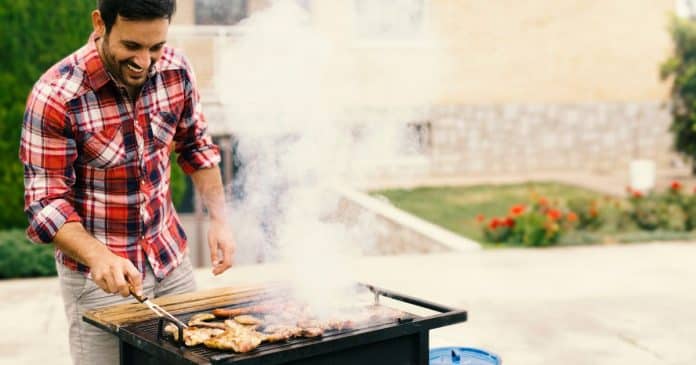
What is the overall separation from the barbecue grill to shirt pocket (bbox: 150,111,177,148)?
51 centimetres

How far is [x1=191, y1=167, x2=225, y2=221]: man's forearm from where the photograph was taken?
3.03 meters

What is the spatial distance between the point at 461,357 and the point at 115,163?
1.46 meters

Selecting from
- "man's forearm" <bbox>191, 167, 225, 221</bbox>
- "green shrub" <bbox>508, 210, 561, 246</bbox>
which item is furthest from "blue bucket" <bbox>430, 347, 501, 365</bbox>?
"green shrub" <bbox>508, 210, 561, 246</bbox>

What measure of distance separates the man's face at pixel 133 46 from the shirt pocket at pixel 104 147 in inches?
6.7

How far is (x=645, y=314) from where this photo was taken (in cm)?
543

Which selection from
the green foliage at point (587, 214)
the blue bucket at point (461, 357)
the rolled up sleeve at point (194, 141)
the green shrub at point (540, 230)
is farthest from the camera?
the green foliage at point (587, 214)

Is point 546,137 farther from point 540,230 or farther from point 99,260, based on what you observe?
point 99,260

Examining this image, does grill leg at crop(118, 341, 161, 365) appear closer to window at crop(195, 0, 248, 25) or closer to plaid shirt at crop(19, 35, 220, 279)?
plaid shirt at crop(19, 35, 220, 279)

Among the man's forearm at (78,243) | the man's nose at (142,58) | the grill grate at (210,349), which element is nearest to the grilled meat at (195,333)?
the grill grate at (210,349)

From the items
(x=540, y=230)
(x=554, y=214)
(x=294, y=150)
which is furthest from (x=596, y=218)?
(x=294, y=150)

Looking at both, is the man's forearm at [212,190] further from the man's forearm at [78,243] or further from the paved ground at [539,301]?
the paved ground at [539,301]

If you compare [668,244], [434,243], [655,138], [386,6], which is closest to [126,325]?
[386,6]

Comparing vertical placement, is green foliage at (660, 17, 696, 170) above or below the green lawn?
above

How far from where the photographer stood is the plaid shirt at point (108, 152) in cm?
251
